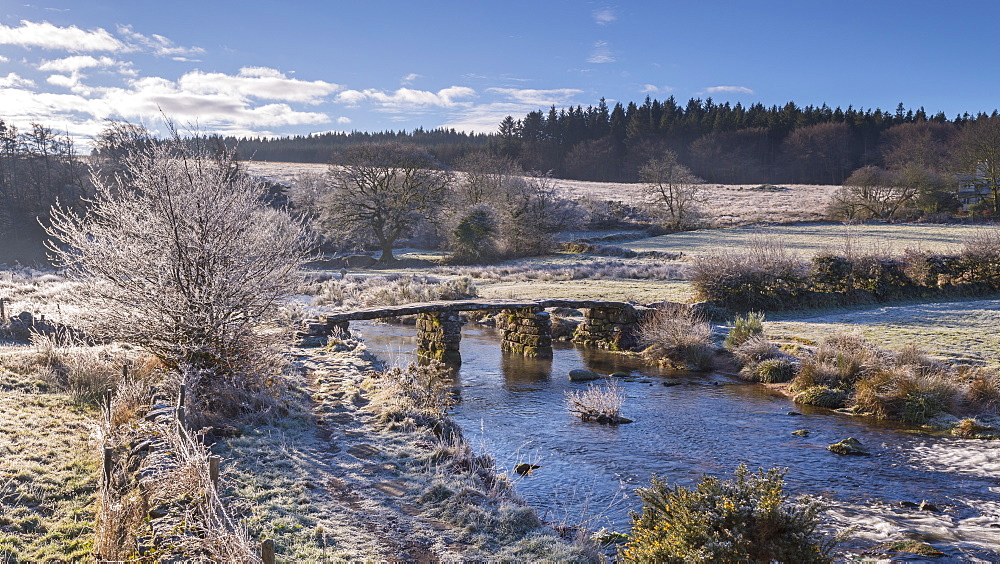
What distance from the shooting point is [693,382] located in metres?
15.9

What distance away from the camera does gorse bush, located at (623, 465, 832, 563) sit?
383 cm

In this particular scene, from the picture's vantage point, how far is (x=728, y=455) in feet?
33.7

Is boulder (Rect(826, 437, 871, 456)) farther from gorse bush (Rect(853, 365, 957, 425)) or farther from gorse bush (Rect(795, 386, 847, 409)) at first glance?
gorse bush (Rect(795, 386, 847, 409))

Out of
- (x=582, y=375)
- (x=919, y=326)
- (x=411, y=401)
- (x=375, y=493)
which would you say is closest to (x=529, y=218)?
(x=919, y=326)

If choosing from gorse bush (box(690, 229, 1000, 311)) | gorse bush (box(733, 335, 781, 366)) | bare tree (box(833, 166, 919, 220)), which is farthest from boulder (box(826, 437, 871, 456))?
bare tree (box(833, 166, 919, 220))

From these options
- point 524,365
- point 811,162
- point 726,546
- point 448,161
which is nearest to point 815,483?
point 726,546

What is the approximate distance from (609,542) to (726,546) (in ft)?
10.7

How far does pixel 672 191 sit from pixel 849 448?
44.6 meters

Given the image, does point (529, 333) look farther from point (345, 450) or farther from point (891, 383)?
point (345, 450)

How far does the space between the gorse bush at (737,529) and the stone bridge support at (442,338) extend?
1446cm

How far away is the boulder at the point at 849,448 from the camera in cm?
1037

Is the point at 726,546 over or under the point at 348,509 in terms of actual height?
over

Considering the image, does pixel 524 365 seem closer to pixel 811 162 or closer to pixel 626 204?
pixel 626 204

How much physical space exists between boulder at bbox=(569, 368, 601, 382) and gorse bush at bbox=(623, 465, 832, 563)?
39.6ft
